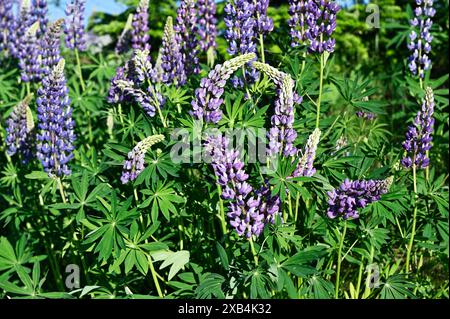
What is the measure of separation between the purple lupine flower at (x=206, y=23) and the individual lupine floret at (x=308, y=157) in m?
1.31

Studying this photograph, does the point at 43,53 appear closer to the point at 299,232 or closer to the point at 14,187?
the point at 14,187

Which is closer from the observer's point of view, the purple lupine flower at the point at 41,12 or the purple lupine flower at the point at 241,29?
the purple lupine flower at the point at 241,29

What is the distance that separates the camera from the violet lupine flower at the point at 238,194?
2340 mm

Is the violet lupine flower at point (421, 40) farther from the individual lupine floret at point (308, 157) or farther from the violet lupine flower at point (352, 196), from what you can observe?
the individual lupine floret at point (308, 157)

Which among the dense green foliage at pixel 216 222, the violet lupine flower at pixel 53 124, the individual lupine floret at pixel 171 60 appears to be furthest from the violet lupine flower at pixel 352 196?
the violet lupine flower at pixel 53 124

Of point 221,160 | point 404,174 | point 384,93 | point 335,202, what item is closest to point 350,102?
point 404,174

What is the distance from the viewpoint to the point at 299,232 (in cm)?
296

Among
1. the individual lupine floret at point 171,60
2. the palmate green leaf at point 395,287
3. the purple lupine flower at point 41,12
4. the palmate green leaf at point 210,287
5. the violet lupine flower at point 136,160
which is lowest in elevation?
the palmate green leaf at point 395,287

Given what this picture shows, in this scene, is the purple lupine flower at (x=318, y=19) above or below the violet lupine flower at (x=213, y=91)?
above

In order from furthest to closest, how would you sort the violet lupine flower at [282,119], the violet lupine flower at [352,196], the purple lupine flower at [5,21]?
the purple lupine flower at [5,21] < the violet lupine flower at [352,196] < the violet lupine flower at [282,119]

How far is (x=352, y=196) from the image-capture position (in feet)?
8.51

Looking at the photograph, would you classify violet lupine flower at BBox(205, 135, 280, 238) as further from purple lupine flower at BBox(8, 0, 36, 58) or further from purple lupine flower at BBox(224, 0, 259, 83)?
purple lupine flower at BBox(8, 0, 36, 58)

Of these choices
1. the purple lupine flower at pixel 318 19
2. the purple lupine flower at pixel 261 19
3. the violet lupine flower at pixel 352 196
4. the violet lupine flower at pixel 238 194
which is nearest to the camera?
the violet lupine flower at pixel 238 194
